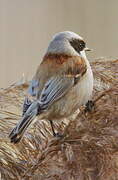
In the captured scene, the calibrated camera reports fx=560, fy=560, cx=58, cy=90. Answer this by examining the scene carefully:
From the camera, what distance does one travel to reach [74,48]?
2492mm

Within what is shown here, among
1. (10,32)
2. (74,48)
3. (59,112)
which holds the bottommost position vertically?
(10,32)

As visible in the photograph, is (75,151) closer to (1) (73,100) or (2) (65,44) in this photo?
(1) (73,100)

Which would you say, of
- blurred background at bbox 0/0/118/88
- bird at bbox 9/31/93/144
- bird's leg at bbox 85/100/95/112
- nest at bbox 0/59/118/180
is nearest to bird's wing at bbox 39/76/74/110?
bird at bbox 9/31/93/144

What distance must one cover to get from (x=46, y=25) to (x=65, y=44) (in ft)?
7.52

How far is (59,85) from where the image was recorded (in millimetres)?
2275

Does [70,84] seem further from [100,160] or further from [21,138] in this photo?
[100,160]

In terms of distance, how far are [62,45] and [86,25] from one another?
7.34ft

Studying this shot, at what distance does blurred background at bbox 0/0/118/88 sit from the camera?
179 inches

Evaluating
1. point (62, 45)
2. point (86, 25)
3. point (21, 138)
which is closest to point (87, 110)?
point (21, 138)

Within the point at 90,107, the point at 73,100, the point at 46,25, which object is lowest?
the point at 46,25

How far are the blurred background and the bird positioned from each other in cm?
208

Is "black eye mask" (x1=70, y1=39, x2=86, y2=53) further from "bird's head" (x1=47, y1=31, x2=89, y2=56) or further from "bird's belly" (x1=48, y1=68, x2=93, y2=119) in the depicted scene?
"bird's belly" (x1=48, y1=68, x2=93, y2=119)

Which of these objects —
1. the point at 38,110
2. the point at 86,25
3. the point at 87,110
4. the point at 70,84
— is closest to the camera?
the point at 87,110

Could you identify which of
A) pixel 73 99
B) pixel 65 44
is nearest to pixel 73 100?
pixel 73 99
